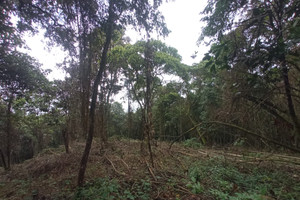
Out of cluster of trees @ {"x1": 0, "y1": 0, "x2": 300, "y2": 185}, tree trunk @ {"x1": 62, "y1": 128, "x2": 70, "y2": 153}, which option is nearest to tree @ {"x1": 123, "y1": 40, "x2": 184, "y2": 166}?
cluster of trees @ {"x1": 0, "y1": 0, "x2": 300, "y2": 185}

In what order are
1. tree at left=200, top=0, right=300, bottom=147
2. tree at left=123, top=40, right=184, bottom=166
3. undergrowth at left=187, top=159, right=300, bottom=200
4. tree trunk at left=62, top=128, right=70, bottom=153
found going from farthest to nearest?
1. tree trunk at left=62, top=128, right=70, bottom=153
2. tree at left=123, top=40, right=184, bottom=166
3. undergrowth at left=187, top=159, right=300, bottom=200
4. tree at left=200, top=0, right=300, bottom=147

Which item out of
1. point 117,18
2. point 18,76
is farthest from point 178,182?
point 18,76

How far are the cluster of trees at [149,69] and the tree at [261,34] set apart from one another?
0.01m

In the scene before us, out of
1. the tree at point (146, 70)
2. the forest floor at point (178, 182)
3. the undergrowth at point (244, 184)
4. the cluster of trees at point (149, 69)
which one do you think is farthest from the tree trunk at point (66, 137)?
the undergrowth at point (244, 184)

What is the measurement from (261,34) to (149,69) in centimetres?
273

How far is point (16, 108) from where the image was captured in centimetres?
661

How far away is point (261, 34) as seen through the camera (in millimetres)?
2705

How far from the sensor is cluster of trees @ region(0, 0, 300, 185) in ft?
7.12

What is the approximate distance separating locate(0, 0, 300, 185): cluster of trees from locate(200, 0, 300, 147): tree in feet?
0.04

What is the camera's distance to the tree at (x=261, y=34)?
5.90 feet

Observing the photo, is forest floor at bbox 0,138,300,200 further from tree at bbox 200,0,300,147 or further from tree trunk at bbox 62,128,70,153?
tree trunk at bbox 62,128,70,153

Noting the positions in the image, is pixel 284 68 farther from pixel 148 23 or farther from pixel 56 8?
pixel 56 8

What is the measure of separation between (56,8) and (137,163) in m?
4.61

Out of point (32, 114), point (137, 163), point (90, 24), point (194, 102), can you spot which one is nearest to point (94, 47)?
point (90, 24)
